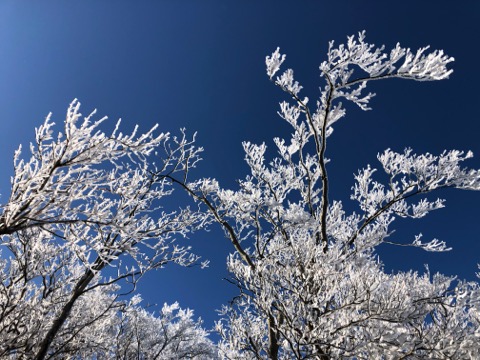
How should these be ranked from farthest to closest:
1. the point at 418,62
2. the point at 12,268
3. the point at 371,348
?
the point at 12,268, the point at 371,348, the point at 418,62

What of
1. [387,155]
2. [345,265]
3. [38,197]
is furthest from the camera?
[387,155]

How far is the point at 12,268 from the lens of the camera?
6.30 metres

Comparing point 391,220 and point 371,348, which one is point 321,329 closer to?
point 371,348

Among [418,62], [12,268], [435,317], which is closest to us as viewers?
[418,62]

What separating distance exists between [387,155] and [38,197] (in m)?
6.70

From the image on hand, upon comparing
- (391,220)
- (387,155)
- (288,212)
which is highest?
(387,155)

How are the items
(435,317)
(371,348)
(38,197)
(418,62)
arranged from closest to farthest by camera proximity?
(38,197), (418,62), (371,348), (435,317)

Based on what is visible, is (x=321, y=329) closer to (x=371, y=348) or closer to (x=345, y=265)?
(x=371, y=348)

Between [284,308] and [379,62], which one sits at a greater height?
[379,62]

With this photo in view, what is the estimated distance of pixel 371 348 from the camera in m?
4.74

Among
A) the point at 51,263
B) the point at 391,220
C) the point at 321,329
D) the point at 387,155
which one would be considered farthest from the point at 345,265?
the point at 51,263

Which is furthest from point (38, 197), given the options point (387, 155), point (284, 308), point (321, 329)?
point (387, 155)

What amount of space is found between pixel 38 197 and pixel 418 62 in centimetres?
477

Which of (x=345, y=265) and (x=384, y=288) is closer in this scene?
(x=345, y=265)
